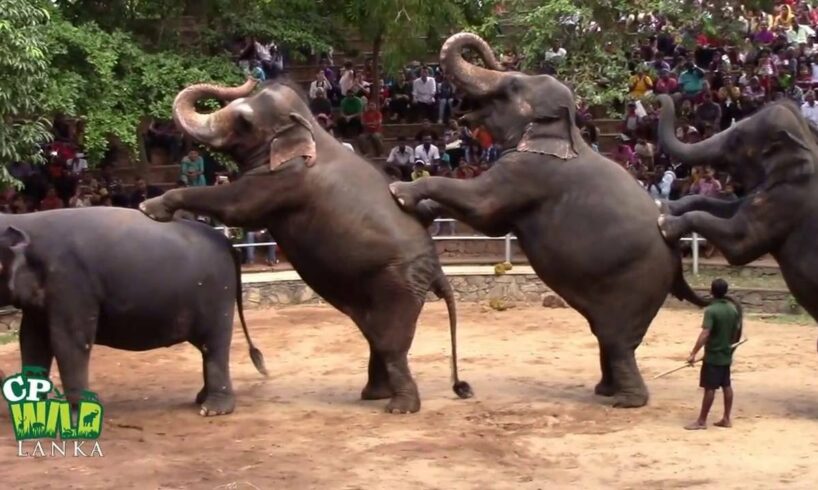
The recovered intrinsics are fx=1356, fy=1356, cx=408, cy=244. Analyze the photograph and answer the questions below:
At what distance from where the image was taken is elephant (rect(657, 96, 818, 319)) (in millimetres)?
10867

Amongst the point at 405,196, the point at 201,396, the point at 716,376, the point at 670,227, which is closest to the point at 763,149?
the point at 670,227

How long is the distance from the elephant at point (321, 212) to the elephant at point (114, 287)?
1.18 feet

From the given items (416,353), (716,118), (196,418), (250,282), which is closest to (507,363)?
(416,353)

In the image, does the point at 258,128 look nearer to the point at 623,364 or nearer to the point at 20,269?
the point at 20,269

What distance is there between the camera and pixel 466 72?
38.4ft

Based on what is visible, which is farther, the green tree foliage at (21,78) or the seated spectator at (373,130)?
the seated spectator at (373,130)

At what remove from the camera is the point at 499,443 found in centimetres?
1004

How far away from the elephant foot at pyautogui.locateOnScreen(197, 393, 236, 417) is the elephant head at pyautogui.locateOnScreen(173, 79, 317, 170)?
1897 mm

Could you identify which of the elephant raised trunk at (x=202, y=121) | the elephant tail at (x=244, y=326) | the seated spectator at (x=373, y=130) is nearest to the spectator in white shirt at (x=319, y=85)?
the seated spectator at (x=373, y=130)

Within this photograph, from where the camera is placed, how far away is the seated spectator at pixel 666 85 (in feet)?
75.2

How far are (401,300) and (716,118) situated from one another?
12.4 metres

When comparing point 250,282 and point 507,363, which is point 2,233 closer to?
point 507,363

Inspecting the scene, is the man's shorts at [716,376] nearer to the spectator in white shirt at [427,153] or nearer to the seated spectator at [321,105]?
the spectator in white shirt at [427,153]

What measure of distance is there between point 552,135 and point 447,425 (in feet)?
8.48
